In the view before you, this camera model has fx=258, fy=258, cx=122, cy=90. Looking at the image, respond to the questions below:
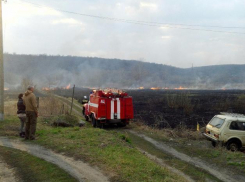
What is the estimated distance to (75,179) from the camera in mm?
5789

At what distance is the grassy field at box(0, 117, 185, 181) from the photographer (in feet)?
19.9

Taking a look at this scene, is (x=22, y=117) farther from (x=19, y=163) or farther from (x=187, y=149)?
(x=187, y=149)

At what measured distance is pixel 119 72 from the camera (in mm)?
166250

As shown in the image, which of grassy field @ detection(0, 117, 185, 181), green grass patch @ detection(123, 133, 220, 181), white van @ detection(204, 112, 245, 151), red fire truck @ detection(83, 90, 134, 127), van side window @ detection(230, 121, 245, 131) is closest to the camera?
grassy field @ detection(0, 117, 185, 181)

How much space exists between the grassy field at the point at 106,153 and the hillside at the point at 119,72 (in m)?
116

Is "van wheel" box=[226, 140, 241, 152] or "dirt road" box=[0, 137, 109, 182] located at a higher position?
"dirt road" box=[0, 137, 109, 182]

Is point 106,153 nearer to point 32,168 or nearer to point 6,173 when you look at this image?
point 32,168

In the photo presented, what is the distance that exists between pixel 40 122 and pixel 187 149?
8.82 meters

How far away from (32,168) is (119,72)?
6309 inches

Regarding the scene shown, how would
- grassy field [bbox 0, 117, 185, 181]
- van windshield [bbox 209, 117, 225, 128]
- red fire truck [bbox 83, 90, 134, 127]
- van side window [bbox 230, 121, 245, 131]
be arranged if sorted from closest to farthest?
grassy field [bbox 0, 117, 185, 181] < van side window [bbox 230, 121, 245, 131] < van windshield [bbox 209, 117, 225, 128] < red fire truck [bbox 83, 90, 134, 127]

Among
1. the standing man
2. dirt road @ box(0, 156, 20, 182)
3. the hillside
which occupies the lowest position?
dirt road @ box(0, 156, 20, 182)

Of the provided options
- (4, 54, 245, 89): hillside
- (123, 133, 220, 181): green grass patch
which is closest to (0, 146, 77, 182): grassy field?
(123, 133, 220, 181): green grass patch

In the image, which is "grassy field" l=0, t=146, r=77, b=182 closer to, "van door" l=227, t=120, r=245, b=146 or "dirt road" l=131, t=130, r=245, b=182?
"dirt road" l=131, t=130, r=245, b=182

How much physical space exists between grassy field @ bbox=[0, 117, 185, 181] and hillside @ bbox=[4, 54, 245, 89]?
116058 mm
